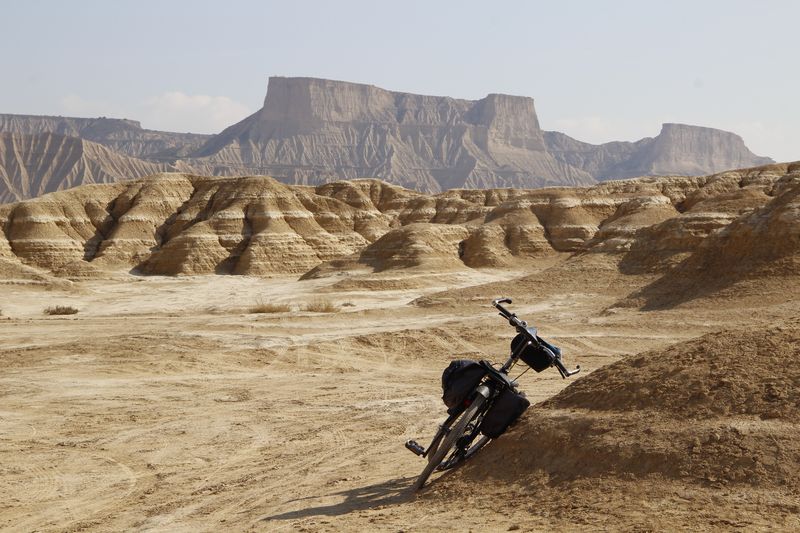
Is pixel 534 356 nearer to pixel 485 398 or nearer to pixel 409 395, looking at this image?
pixel 485 398

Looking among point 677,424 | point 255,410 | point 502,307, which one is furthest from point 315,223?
point 677,424

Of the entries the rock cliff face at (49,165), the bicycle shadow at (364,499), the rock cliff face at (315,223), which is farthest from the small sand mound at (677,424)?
the rock cliff face at (49,165)

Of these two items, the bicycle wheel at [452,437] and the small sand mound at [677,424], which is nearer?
the small sand mound at [677,424]

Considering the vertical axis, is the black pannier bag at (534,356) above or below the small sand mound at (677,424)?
above

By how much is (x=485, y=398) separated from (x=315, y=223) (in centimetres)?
6729

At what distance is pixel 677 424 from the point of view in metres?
7.21

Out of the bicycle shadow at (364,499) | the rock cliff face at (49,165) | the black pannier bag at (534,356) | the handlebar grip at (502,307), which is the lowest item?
the bicycle shadow at (364,499)

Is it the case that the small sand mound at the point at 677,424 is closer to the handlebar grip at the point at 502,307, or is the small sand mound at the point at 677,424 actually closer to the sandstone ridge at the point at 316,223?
the handlebar grip at the point at 502,307

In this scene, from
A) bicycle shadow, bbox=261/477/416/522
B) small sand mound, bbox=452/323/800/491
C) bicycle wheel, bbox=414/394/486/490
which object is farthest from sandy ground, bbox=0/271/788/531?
small sand mound, bbox=452/323/800/491

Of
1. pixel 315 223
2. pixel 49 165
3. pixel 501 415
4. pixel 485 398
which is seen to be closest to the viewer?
pixel 485 398

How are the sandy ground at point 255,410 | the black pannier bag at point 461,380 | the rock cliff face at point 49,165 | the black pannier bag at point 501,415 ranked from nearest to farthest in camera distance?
1. the black pannier bag at point 461,380
2. the black pannier bag at point 501,415
3. the sandy ground at point 255,410
4. the rock cliff face at point 49,165

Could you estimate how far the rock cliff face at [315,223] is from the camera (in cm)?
5588

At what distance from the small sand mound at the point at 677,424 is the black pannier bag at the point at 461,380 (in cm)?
58

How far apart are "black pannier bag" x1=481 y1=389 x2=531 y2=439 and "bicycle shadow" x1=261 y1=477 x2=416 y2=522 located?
0.95m
